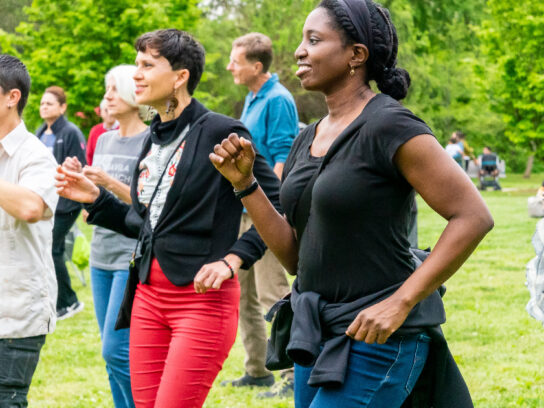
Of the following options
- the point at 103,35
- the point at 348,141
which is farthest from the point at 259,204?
the point at 103,35

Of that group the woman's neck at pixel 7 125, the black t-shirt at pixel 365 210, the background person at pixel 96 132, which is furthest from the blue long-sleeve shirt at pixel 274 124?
the black t-shirt at pixel 365 210

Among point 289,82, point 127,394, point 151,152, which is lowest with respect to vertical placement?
point 289,82

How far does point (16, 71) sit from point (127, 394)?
1.85 m

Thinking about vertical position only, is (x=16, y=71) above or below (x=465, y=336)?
above

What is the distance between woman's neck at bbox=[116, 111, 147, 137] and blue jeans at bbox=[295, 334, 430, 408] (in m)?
3.07

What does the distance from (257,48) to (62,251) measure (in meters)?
4.06

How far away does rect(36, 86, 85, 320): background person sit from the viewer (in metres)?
9.26

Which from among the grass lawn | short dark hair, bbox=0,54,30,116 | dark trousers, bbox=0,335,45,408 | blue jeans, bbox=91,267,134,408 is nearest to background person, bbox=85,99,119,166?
the grass lawn

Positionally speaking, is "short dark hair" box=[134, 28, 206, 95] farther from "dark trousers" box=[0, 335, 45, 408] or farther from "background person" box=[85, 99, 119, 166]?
"background person" box=[85, 99, 119, 166]

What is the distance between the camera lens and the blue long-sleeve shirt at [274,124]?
254 inches

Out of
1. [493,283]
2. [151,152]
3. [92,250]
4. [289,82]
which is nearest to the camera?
[151,152]

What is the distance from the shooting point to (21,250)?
12.6 feet

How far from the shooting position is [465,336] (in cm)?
819

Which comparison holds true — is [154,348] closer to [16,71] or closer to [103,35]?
[16,71]
